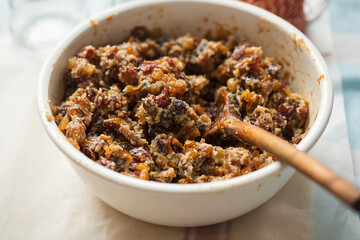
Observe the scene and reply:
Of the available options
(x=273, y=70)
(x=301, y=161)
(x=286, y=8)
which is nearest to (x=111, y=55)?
(x=273, y=70)

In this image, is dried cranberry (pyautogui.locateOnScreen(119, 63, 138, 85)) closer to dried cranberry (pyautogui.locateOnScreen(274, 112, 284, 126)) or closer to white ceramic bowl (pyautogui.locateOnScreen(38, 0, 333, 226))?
white ceramic bowl (pyautogui.locateOnScreen(38, 0, 333, 226))

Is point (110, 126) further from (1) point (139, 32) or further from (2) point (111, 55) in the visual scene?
(1) point (139, 32)

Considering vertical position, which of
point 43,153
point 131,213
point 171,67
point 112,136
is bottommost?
point 43,153

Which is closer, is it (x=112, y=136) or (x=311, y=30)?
(x=112, y=136)

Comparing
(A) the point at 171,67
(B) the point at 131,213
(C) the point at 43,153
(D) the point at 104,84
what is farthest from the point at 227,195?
(C) the point at 43,153

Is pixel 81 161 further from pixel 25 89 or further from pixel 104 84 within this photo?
pixel 25 89

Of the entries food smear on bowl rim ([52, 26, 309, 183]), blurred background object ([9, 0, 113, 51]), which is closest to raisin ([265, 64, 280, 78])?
food smear on bowl rim ([52, 26, 309, 183])

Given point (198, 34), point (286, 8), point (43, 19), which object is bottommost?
point (43, 19)
